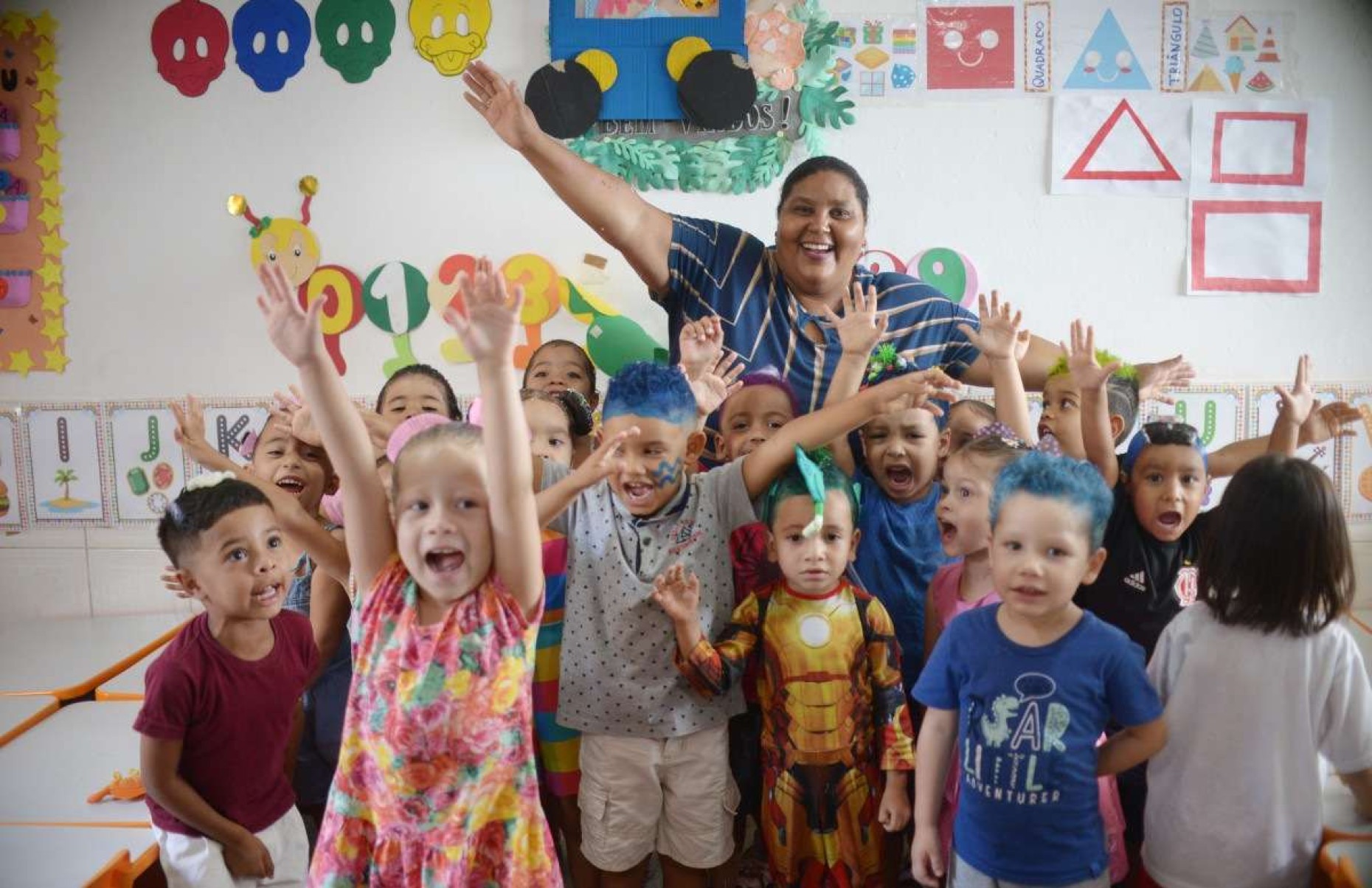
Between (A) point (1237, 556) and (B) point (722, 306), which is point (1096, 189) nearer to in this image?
(B) point (722, 306)

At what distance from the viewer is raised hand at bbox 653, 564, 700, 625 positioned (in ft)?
5.02

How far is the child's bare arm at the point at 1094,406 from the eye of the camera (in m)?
1.76

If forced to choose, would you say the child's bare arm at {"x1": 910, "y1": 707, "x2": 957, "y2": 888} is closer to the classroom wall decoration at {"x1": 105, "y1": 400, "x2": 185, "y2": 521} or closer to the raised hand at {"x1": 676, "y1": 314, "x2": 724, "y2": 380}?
the raised hand at {"x1": 676, "y1": 314, "x2": 724, "y2": 380}

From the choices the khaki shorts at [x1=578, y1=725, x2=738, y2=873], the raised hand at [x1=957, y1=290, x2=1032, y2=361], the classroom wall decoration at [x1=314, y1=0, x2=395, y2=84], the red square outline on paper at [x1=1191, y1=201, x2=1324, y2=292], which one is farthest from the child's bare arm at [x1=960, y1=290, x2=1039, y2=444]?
the classroom wall decoration at [x1=314, y1=0, x2=395, y2=84]

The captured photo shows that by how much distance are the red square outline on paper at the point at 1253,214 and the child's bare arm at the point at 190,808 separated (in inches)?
119

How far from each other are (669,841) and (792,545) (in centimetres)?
57

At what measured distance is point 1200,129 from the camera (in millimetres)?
2980

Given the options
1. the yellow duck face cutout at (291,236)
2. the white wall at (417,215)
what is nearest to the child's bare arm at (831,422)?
the white wall at (417,215)

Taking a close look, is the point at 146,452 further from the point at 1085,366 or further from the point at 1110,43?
the point at 1110,43

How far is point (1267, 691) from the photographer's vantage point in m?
1.37

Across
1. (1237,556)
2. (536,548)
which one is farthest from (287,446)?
(1237,556)

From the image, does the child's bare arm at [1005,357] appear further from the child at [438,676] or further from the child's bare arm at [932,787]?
the child at [438,676]

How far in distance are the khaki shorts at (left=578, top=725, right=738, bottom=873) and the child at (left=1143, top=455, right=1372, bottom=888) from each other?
724 mm

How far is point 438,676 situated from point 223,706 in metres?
0.50
